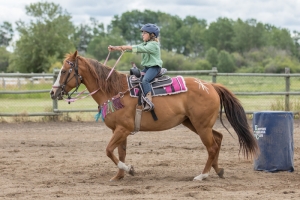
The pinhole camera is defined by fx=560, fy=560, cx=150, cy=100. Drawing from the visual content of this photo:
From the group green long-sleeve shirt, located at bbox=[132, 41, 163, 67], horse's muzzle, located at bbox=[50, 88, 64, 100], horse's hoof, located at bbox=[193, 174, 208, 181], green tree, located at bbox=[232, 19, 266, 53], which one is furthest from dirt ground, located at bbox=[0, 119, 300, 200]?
green tree, located at bbox=[232, 19, 266, 53]

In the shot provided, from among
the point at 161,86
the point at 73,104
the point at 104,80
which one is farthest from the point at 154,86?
the point at 73,104

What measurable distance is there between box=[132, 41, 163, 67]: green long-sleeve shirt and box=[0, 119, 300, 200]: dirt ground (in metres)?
1.78

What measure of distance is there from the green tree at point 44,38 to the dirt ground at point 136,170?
3156 centimetres

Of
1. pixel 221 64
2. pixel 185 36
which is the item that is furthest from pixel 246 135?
pixel 185 36

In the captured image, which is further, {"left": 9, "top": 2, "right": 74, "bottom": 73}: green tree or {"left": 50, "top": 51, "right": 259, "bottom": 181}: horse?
{"left": 9, "top": 2, "right": 74, "bottom": 73}: green tree

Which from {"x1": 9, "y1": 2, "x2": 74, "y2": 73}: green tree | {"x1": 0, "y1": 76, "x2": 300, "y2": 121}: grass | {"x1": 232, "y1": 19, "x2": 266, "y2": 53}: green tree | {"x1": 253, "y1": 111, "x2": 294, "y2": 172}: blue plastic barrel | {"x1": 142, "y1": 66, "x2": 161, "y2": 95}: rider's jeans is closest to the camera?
{"x1": 142, "y1": 66, "x2": 161, "y2": 95}: rider's jeans

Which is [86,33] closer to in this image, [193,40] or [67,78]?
[193,40]

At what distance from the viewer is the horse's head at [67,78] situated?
855 cm

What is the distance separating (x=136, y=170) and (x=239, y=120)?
1.91 meters

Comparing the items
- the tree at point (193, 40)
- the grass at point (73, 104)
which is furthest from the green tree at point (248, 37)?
the grass at point (73, 104)

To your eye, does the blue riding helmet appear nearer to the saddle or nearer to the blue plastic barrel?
the saddle

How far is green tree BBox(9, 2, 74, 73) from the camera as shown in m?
45.1

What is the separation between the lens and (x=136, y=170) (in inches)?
369

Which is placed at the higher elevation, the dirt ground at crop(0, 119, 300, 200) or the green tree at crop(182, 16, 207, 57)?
the green tree at crop(182, 16, 207, 57)
